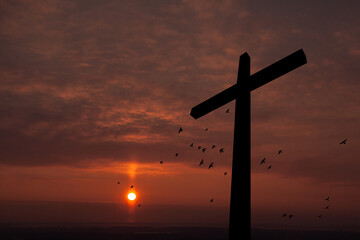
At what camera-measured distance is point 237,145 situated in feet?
14.8

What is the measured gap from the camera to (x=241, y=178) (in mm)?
4309

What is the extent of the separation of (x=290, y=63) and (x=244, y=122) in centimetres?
102

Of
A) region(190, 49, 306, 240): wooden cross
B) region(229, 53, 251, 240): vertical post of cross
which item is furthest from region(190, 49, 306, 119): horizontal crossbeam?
region(229, 53, 251, 240): vertical post of cross

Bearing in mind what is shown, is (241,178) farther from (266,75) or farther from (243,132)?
(266,75)

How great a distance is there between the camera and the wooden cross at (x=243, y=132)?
4211mm

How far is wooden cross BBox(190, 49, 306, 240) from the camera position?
4211mm

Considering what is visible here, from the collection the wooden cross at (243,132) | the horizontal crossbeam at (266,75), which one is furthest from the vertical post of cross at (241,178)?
the horizontal crossbeam at (266,75)

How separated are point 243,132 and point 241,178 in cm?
62

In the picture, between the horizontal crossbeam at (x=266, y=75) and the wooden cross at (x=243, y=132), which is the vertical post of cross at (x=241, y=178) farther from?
the horizontal crossbeam at (x=266, y=75)

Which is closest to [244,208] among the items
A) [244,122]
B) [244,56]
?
[244,122]

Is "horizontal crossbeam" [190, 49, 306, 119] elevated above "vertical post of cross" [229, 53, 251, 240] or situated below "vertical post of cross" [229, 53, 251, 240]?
above

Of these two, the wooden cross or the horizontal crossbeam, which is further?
the horizontal crossbeam

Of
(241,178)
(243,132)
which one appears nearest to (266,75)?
(243,132)

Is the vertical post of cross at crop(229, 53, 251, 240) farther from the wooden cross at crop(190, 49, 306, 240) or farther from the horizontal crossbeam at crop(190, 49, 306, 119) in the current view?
the horizontal crossbeam at crop(190, 49, 306, 119)
